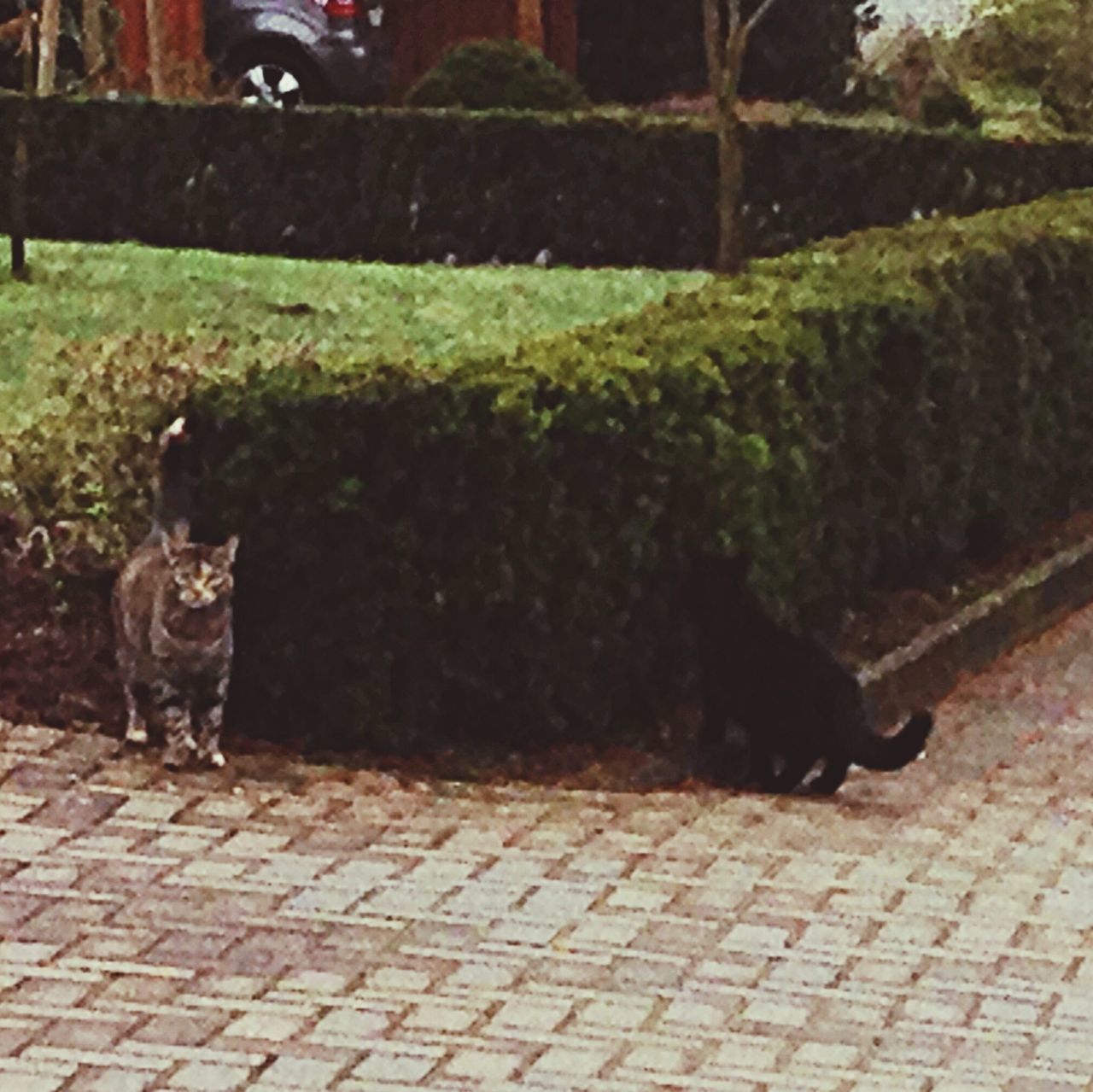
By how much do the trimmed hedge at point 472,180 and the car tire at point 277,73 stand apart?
6.52 metres

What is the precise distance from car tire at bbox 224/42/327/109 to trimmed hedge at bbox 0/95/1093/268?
257 inches

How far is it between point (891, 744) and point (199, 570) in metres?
2.30

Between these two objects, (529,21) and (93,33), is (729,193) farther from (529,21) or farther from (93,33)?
(529,21)

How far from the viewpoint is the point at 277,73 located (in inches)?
1142

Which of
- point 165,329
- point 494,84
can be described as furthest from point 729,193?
point 165,329

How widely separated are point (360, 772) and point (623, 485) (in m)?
1.26

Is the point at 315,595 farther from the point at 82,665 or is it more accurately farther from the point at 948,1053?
the point at 948,1053

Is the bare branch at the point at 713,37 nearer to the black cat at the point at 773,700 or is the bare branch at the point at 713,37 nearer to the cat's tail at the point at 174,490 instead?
the black cat at the point at 773,700

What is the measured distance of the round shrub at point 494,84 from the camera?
23.6 meters

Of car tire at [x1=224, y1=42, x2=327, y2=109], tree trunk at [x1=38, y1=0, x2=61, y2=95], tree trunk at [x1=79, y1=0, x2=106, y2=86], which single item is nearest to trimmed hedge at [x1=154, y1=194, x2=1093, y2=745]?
tree trunk at [x1=38, y1=0, x2=61, y2=95]

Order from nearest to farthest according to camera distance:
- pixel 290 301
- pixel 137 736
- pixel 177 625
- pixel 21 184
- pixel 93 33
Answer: pixel 177 625 < pixel 137 736 < pixel 290 301 < pixel 21 184 < pixel 93 33

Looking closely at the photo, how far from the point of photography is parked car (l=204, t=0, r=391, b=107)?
93.7 feet

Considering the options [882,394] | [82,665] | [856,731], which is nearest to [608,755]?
[856,731]

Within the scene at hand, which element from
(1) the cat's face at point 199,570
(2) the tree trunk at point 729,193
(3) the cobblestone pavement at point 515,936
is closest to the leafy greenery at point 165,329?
(2) the tree trunk at point 729,193
